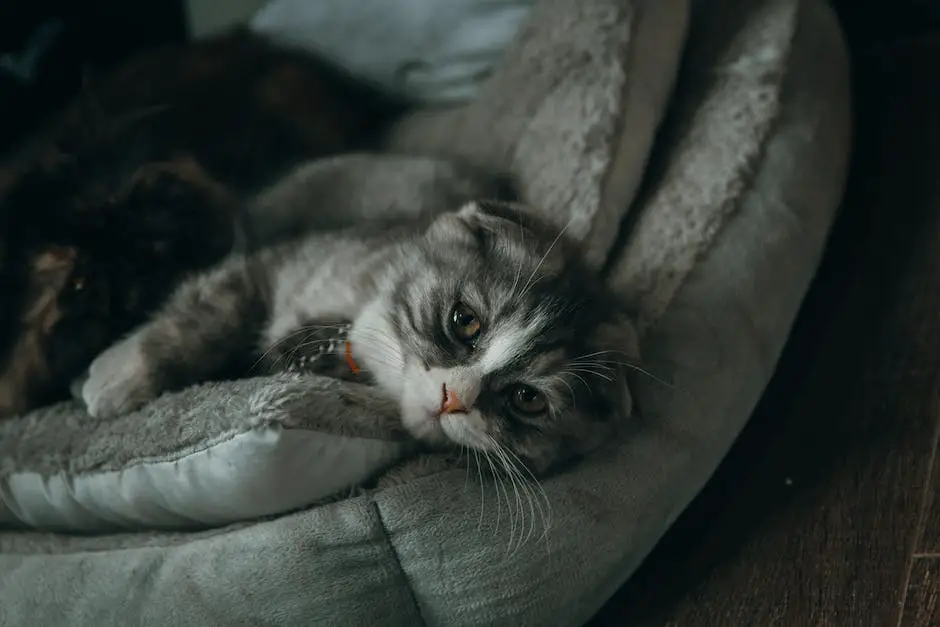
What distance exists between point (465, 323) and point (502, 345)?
69 mm

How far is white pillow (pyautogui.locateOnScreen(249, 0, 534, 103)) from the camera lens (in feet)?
6.01

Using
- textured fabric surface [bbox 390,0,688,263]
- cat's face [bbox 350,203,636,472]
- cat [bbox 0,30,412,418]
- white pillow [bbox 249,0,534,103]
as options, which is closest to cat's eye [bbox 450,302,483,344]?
cat's face [bbox 350,203,636,472]

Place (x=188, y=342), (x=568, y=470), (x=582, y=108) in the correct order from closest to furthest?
(x=568, y=470), (x=188, y=342), (x=582, y=108)

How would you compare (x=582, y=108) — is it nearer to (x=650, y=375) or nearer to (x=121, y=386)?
(x=650, y=375)

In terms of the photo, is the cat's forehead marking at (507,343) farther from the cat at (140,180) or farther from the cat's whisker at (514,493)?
the cat at (140,180)

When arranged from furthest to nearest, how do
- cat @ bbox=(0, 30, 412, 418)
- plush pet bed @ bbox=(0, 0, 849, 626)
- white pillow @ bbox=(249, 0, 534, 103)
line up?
white pillow @ bbox=(249, 0, 534, 103) → cat @ bbox=(0, 30, 412, 418) → plush pet bed @ bbox=(0, 0, 849, 626)

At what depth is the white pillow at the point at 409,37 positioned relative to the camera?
1.83 meters

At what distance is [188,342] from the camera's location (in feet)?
4.49

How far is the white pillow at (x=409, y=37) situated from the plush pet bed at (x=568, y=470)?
0.13 m

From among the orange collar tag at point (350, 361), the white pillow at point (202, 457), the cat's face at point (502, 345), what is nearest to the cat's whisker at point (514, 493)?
the cat's face at point (502, 345)

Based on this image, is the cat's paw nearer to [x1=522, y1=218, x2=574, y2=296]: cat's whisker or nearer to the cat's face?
the cat's face

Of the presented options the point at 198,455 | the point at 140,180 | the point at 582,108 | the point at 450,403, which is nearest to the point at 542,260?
the point at 450,403

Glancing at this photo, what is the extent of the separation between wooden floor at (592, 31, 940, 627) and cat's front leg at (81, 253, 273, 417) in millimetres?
647

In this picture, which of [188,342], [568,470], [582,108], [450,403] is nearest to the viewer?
[450,403]
